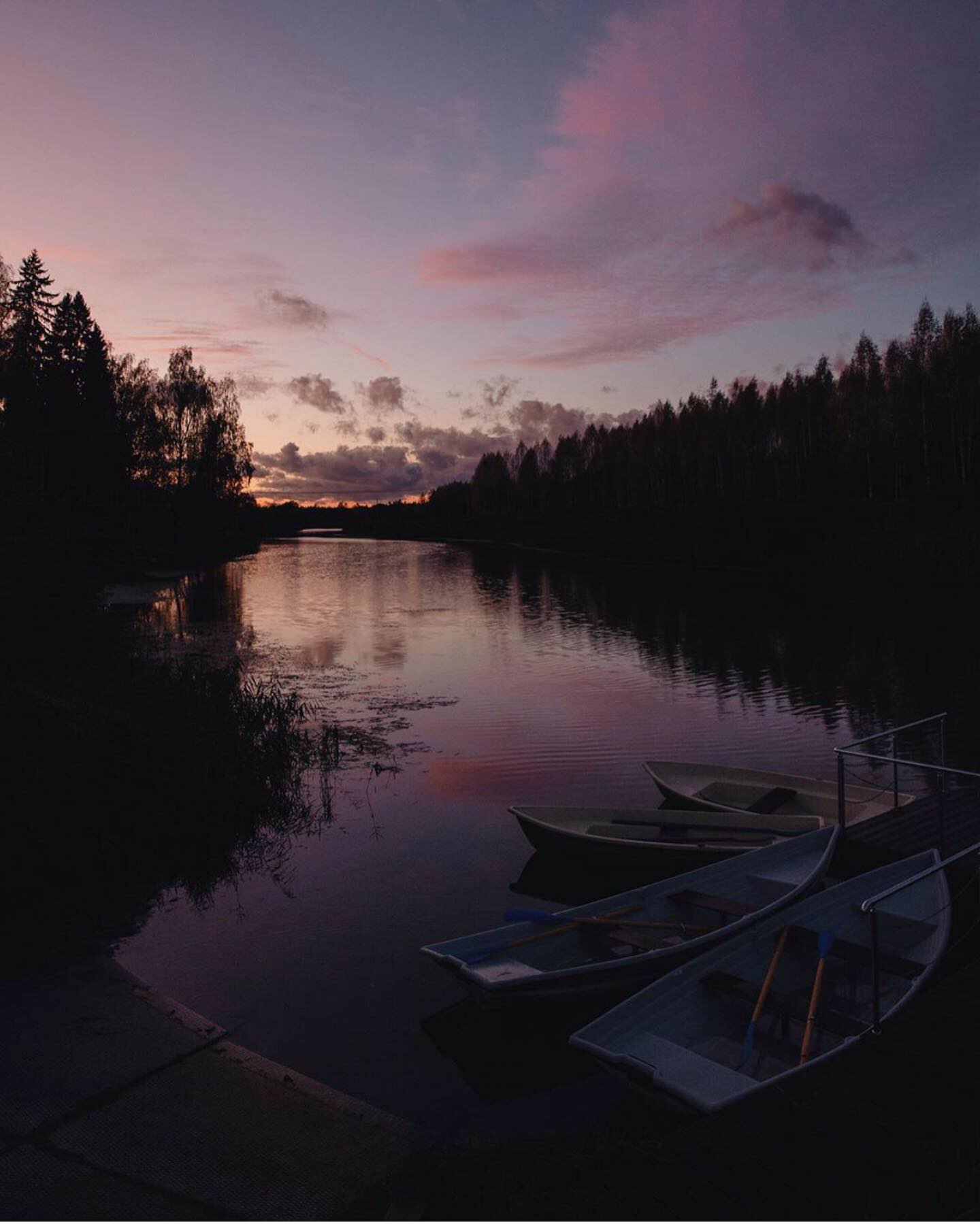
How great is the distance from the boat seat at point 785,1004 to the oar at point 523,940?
167cm

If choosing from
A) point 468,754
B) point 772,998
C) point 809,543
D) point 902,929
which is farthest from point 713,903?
point 809,543

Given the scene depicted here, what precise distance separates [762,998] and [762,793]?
7901 mm

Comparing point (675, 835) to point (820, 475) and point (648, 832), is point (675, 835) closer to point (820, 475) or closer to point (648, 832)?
point (648, 832)

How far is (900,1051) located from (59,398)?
53811 millimetres

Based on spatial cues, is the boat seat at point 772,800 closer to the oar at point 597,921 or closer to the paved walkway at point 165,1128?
the oar at point 597,921

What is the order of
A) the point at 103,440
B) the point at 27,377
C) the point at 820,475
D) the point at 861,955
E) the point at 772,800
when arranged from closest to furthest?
the point at 861,955 < the point at 772,800 < the point at 27,377 < the point at 103,440 < the point at 820,475

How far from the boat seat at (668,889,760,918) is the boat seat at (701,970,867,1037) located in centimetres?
163

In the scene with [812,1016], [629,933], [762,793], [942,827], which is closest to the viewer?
[812,1016]

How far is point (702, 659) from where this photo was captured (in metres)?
32.9

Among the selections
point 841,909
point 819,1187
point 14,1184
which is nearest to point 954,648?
point 841,909

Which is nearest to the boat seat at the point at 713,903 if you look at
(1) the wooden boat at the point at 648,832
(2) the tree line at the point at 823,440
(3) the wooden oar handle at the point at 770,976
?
(3) the wooden oar handle at the point at 770,976

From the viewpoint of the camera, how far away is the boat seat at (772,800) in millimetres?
14875

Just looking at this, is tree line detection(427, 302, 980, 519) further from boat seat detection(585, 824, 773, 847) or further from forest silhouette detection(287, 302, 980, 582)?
boat seat detection(585, 824, 773, 847)

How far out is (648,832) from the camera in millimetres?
13508
